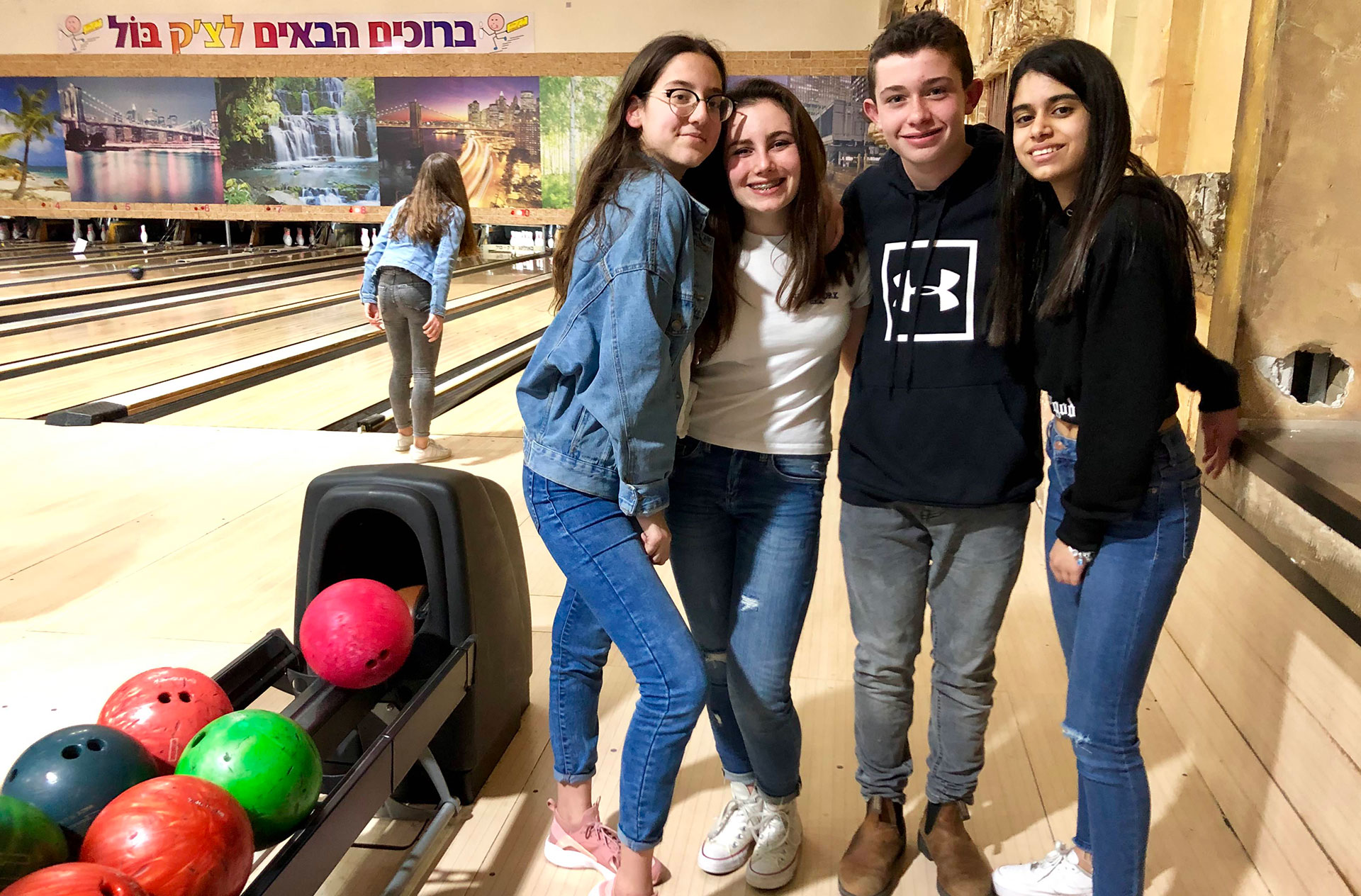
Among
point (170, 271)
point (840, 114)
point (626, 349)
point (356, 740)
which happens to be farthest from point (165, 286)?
point (626, 349)

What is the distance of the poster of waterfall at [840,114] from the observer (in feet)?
42.8

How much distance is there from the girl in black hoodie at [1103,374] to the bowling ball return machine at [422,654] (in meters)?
0.97

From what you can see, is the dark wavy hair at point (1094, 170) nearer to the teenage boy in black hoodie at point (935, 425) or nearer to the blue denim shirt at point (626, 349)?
the teenage boy in black hoodie at point (935, 425)

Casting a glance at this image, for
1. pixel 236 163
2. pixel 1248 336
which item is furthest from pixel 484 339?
pixel 236 163

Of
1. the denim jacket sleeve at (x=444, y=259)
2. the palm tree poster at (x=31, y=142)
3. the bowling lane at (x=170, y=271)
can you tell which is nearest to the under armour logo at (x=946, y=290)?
the denim jacket sleeve at (x=444, y=259)

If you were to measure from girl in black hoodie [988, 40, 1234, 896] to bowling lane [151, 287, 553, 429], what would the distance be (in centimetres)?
396

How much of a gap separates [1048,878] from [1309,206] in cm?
126

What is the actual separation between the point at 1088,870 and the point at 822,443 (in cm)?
79

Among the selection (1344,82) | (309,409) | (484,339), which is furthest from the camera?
(484,339)

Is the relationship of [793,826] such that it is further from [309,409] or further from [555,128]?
[555,128]

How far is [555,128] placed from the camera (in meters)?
13.9

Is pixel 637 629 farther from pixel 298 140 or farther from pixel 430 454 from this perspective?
pixel 298 140

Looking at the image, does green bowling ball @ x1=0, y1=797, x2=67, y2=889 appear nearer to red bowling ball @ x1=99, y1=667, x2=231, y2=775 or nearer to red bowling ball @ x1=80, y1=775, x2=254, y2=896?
red bowling ball @ x1=80, y1=775, x2=254, y2=896

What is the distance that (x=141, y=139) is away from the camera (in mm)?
14641
